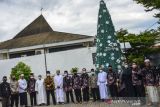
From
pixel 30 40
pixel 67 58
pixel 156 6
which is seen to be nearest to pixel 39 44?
pixel 30 40

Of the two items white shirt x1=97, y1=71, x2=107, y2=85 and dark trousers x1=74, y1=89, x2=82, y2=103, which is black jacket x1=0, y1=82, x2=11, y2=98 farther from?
white shirt x1=97, y1=71, x2=107, y2=85

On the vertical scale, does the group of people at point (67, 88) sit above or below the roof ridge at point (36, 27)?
below

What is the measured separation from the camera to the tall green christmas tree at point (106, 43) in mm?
22625

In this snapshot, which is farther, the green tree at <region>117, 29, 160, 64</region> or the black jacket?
the green tree at <region>117, 29, 160, 64</region>

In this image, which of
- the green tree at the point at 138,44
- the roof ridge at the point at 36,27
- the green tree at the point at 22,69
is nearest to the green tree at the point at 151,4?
the green tree at the point at 138,44

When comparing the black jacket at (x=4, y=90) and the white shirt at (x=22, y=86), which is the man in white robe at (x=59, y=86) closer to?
the white shirt at (x=22, y=86)

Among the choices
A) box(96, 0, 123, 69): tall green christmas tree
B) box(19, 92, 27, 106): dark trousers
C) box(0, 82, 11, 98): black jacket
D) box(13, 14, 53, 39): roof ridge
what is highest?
box(13, 14, 53, 39): roof ridge

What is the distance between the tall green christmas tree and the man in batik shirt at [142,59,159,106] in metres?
4.64

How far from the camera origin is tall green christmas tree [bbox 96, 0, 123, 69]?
891 inches

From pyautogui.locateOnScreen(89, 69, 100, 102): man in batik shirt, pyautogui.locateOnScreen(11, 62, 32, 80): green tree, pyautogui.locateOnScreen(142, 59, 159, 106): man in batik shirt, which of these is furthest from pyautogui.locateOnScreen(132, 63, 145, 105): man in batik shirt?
pyautogui.locateOnScreen(11, 62, 32, 80): green tree

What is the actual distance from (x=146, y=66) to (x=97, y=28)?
5772 millimetres

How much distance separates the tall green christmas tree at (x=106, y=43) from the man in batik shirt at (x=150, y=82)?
464 cm

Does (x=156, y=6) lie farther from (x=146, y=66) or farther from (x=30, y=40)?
(x=30, y=40)

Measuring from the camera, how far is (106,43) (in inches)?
896
